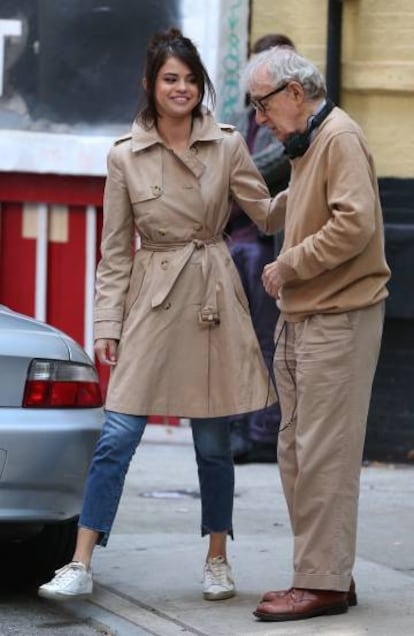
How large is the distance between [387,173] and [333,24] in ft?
2.91

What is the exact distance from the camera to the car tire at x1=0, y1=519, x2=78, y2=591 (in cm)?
611

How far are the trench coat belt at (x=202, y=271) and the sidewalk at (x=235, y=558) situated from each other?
1.03 meters

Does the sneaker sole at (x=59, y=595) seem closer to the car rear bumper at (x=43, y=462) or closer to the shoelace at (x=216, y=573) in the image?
the car rear bumper at (x=43, y=462)

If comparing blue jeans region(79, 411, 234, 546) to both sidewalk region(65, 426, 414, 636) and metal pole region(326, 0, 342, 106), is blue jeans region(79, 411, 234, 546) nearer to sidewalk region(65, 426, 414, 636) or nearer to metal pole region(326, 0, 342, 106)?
sidewalk region(65, 426, 414, 636)

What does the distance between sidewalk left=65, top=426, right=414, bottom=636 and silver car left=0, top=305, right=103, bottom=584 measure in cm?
44

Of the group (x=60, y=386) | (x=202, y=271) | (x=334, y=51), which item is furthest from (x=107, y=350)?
(x=334, y=51)

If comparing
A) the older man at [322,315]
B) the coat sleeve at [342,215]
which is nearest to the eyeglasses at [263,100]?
the older man at [322,315]

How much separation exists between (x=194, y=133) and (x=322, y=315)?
2.90ft

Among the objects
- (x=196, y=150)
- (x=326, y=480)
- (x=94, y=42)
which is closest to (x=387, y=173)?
(x=94, y=42)

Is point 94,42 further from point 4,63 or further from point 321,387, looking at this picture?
point 321,387

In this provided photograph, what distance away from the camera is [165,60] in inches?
224

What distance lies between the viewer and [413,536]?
7.18m

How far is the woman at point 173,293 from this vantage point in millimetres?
5594

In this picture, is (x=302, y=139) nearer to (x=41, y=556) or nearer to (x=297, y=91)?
(x=297, y=91)
